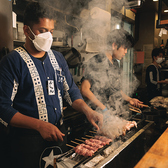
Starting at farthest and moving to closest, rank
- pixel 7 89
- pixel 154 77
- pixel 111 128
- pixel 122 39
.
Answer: pixel 154 77, pixel 122 39, pixel 111 128, pixel 7 89

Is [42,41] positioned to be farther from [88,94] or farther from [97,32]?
[97,32]

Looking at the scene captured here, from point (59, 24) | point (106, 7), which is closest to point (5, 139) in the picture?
point (59, 24)

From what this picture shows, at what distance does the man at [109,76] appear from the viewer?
2.92m

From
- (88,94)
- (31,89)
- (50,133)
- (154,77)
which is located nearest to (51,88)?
(31,89)

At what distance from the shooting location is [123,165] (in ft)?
6.01

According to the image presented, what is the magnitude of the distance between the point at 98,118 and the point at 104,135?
0.36 m

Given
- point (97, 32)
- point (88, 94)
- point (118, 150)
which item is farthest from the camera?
point (97, 32)

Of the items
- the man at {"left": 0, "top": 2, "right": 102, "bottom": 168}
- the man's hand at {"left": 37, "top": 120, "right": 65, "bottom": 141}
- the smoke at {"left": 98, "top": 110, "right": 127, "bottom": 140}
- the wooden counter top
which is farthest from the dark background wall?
the wooden counter top

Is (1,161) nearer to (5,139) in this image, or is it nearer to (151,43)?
(5,139)

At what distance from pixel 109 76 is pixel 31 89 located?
1804mm

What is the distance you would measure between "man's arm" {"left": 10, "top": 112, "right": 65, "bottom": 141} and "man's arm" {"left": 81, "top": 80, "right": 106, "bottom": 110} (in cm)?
125

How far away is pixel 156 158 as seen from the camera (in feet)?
5.20

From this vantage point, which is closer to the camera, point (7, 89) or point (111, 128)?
point (7, 89)

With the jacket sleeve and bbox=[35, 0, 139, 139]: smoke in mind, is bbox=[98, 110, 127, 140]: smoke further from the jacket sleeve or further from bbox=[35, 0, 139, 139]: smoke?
the jacket sleeve
